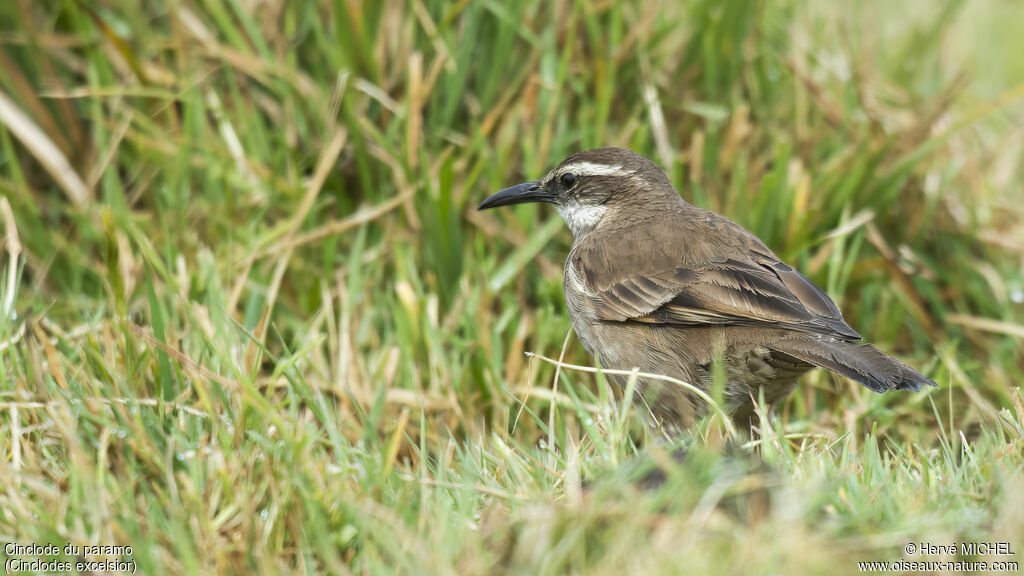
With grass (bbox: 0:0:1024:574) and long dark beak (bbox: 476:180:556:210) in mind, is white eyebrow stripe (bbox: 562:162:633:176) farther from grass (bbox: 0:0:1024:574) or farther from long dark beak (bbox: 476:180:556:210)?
grass (bbox: 0:0:1024:574)

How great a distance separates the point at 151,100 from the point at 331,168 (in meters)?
1.21

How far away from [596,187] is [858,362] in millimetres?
1898

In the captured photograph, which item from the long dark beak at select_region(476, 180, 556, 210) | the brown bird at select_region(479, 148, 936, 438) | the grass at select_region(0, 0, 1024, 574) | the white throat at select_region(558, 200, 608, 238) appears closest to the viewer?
the brown bird at select_region(479, 148, 936, 438)

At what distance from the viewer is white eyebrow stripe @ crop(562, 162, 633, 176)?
208 inches

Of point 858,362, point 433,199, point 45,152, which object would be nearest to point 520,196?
point 433,199

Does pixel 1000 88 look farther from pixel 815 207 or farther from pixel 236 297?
pixel 236 297

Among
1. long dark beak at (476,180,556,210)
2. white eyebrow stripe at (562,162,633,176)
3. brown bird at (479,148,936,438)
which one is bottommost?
brown bird at (479,148,936,438)

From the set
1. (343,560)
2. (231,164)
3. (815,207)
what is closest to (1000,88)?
(815,207)

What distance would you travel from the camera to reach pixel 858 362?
3836mm

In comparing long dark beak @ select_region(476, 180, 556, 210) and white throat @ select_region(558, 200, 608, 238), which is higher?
long dark beak @ select_region(476, 180, 556, 210)

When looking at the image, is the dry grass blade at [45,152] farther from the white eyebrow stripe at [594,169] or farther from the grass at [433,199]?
the white eyebrow stripe at [594,169]

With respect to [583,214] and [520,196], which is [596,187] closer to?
[583,214]

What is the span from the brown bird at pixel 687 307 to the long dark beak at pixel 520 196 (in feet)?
0.03

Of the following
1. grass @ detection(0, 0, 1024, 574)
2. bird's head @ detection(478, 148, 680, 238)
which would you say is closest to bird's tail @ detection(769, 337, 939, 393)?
grass @ detection(0, 0, 1024, 574)
